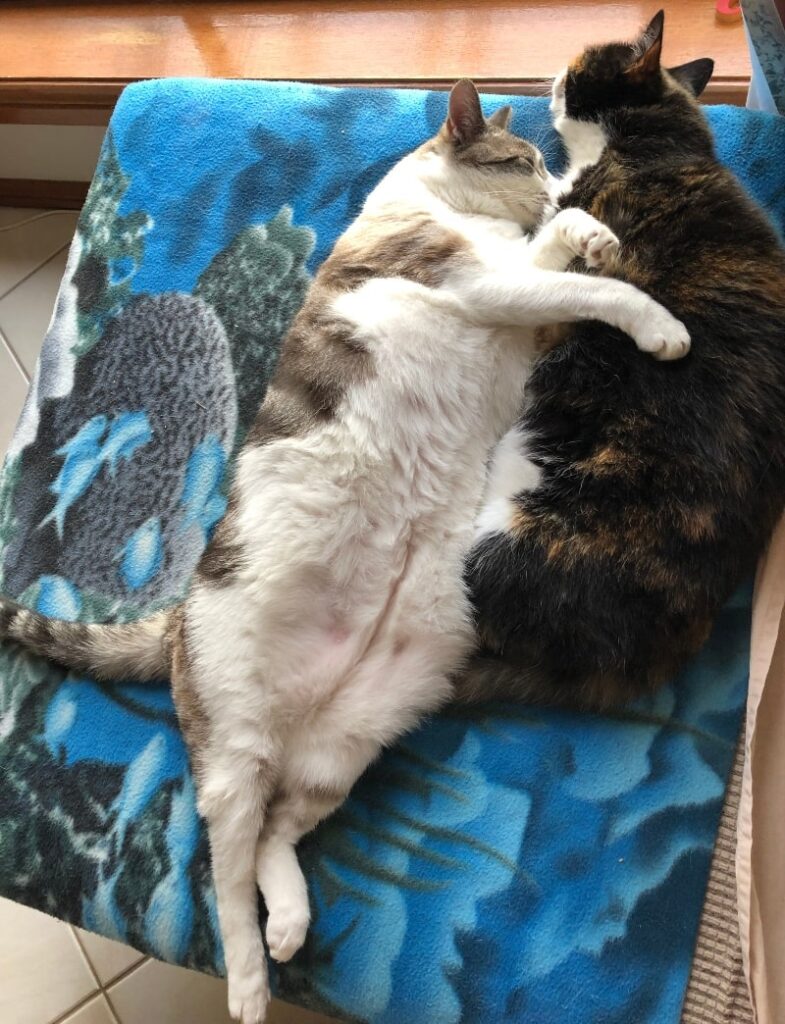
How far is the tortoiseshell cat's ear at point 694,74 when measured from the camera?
4.88ft

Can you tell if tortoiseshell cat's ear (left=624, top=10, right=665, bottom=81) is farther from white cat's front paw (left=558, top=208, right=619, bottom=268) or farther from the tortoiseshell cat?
white cat's front paw (left=558, top=208, right=619, bottom=268)

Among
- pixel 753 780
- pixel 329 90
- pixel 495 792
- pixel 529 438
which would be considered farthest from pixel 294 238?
pixel 753 780

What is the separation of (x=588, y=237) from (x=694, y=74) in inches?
19.4

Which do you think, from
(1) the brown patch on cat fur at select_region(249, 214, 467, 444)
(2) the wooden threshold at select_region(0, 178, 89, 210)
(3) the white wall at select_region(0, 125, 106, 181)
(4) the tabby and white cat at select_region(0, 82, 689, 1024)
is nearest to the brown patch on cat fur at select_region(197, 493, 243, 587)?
(4) the tabby and white cat at select_region(0, 82, 689, 1024)

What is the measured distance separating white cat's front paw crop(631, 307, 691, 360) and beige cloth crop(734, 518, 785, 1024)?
32cm

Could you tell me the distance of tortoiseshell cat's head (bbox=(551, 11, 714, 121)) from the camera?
1375 mm

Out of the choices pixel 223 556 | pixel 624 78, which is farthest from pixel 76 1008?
pixel 624 78

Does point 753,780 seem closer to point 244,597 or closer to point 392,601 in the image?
point 392,601

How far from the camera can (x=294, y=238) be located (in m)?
1.61

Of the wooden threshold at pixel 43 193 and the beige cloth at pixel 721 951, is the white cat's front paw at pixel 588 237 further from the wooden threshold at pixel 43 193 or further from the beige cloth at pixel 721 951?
the wooden threshold at pixel 43 193

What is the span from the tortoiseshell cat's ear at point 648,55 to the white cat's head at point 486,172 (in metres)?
0.21

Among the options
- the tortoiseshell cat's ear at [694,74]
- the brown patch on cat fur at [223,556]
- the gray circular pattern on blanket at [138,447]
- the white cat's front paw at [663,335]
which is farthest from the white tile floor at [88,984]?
the tortoiseshell cat's ear at [694,74]

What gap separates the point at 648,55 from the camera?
1.34 meters

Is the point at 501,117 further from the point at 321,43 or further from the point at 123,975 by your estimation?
the point at 123,975
